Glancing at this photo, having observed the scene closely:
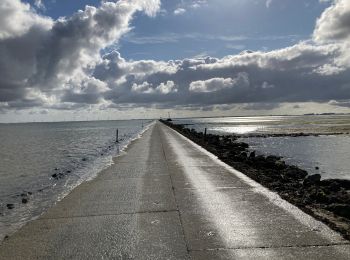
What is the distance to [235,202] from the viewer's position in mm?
11062

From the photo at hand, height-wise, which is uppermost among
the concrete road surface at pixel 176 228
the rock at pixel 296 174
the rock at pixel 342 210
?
the rock at pixel 342 210

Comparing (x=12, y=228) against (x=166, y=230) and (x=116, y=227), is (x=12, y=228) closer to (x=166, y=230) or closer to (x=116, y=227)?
(x=116, y=227)

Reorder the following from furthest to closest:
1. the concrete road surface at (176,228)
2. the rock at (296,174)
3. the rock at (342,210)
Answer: the rock at (296,174)
the rock at (342,210)
the concrete road surface at (176,228)

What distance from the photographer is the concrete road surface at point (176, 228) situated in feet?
23.4

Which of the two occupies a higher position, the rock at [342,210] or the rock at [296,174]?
the rock at [342,210]

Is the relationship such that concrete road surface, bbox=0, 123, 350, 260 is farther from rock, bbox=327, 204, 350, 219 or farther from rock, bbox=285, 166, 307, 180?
rock, bbox=285, 166, 307, 180

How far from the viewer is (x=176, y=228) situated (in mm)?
8539

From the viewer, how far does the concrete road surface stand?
7121 mm

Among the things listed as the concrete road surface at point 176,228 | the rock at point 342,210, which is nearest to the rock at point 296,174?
the concrete road surface at point 176,228

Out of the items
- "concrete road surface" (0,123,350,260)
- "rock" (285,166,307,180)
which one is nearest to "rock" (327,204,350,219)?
"concrete road surface" (0,123,350,260)

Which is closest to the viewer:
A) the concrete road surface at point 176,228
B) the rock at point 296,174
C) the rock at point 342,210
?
the concrete road surface at point 176,228

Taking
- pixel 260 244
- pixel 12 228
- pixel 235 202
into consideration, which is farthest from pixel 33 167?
pixel 260 244

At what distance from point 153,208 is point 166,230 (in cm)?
217

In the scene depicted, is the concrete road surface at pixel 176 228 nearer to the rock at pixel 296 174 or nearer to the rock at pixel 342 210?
the rock at pixel 342 210
